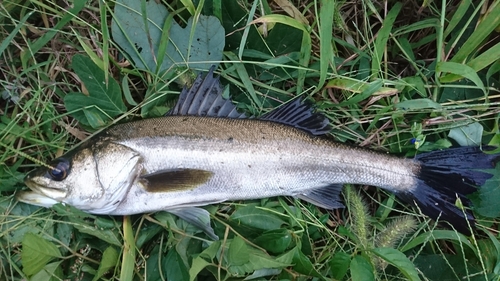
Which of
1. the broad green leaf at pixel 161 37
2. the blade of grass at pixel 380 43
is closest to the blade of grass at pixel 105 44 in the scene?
the broad green leaf at pixel 161 37

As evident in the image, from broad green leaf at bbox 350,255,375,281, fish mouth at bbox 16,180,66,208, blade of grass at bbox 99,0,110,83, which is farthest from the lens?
blade of grass at bbox 99,0,110,83

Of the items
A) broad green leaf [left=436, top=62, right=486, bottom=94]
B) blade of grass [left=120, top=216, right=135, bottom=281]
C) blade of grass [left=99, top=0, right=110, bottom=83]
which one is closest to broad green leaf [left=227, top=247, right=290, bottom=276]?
blade of grass [left=120, top=216, right=135, bottom=281]

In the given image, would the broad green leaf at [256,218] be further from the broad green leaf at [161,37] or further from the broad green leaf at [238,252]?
the broad green leaf at [161,37]

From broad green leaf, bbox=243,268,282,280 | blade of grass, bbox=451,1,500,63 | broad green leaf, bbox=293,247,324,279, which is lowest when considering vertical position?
broad green leaf, bbox=243,268,282,280

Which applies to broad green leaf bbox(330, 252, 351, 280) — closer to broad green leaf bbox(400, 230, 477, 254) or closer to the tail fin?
broad green leaf bbox(400, 230, 477, 254)

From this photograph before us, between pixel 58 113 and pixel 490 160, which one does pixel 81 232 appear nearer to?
pixel 58 113

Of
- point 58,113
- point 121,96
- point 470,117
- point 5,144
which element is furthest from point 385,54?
point 5,144

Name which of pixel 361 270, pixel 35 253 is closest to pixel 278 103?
pixel 361 270
